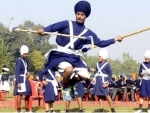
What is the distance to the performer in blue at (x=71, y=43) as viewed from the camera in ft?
30.3

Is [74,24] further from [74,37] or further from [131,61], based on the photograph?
[131,61]

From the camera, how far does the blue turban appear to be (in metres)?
9.38

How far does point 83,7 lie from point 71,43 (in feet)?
2.72

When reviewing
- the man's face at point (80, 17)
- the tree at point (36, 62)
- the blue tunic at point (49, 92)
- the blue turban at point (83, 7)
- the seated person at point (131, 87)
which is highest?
the tree at point (36, 62)

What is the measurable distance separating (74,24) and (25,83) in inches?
225

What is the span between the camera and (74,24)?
945 centimetres

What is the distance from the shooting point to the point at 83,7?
9398mm

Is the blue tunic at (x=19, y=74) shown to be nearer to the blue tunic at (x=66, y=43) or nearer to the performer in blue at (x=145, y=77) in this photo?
the performer in blue at (x=145, y=77)

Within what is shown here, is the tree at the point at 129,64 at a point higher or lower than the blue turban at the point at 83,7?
higher

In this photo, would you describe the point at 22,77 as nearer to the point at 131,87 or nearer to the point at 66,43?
the point at 66,43

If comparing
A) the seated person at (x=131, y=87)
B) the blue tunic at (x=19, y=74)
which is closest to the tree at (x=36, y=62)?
the seated person at (x=131, y=87)

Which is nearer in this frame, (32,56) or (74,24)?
(74,24)

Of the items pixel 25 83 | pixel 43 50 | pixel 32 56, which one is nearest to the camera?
pixel 25 83

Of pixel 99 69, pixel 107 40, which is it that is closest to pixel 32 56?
pixel 99 69
